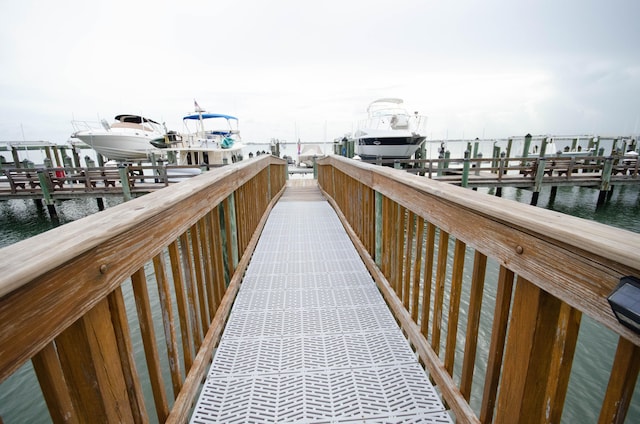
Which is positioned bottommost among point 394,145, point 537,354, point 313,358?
point 313,358

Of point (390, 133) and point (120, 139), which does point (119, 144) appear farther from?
point (390, 133)

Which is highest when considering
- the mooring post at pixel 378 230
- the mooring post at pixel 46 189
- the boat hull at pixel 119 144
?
the boat hull at pixel 119 144

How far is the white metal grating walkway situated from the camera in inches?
67.6

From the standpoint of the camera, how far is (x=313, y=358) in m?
2.13

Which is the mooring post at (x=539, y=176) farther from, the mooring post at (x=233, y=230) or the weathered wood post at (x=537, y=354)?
the weathered wood post at (x=537, y=354)

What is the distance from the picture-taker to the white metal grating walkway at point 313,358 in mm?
1716

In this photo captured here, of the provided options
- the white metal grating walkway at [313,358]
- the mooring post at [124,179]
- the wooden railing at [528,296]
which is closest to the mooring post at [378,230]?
the white metal grating walkway at [313,358]

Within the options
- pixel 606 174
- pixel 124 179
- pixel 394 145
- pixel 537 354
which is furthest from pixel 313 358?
pixel 394 145

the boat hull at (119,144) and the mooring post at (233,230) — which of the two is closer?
the mooring post at (233,230)

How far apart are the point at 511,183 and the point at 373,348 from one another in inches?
510

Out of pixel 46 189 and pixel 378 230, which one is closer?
pixel 378 230

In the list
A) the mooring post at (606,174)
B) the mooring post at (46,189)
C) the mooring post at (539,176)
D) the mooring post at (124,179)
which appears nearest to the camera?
the mooring post at (124,179)

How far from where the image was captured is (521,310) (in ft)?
3.76

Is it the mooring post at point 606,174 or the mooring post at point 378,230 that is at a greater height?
the mooring post at point 378,230
